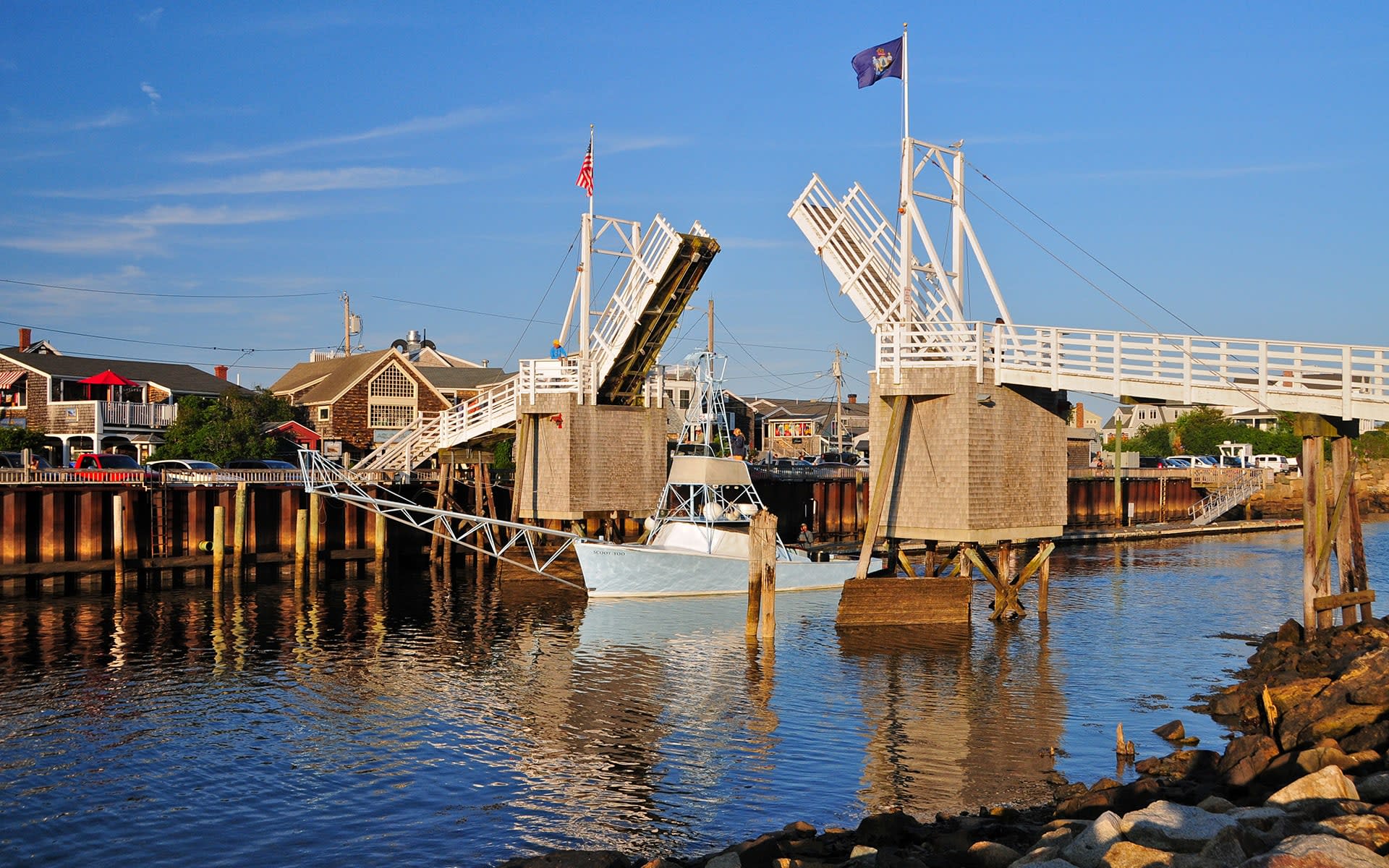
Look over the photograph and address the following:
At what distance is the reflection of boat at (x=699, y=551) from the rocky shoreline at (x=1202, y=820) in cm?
1798

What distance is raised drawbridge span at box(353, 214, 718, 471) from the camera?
35250mm

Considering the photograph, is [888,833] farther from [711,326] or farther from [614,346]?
[711,326]

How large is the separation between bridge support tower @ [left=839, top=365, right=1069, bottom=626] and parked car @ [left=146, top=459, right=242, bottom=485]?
22888mm

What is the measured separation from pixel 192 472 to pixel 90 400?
20207 millimetres

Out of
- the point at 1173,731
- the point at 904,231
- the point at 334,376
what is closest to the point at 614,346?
the point at 904,231

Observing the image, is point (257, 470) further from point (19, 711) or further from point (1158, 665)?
point (1158, 665)

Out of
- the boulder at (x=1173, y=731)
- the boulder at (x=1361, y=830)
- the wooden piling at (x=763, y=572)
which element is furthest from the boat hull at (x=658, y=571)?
the boulder at (x=1361, y=830)

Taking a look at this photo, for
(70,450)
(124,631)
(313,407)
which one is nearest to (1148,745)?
(124,631)

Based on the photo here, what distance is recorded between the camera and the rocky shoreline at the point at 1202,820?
A: 10.3 metres

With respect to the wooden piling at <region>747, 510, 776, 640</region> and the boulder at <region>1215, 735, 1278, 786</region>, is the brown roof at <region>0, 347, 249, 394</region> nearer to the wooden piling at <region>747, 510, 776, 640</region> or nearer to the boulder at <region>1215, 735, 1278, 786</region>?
the wooden piling at <region>747, 510, 776, 640</region>

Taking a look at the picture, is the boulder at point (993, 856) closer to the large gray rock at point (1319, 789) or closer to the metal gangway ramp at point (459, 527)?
the large gray rock at point (1319, 789)

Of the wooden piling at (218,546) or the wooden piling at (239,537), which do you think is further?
the wooden piling at (239,537)

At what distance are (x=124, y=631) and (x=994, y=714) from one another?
20.9m

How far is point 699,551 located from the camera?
35406mm
